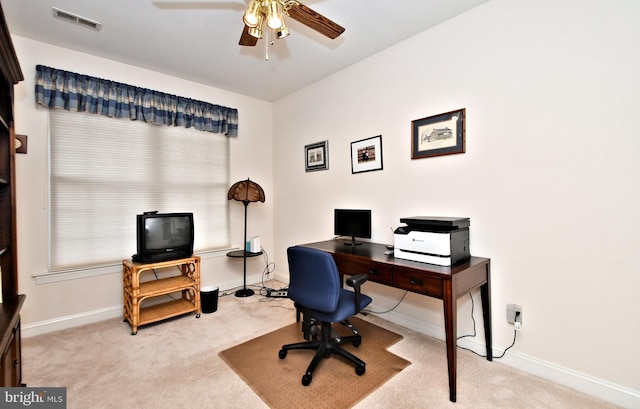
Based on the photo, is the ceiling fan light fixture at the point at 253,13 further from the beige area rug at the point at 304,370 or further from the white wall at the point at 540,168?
the beige area rug at the point at 304,370

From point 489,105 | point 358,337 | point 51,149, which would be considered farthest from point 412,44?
point 51,149

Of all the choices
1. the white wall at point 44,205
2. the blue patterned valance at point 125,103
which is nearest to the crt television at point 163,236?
the white wall at point 44,205

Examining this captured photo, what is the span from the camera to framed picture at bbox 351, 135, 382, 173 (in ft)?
9.40

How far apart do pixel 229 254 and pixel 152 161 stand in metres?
1.40

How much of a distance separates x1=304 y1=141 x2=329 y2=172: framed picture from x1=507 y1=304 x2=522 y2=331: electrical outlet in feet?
7.33

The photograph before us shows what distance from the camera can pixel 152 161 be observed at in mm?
3240

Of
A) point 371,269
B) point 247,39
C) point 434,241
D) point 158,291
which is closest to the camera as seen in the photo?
point 434,241

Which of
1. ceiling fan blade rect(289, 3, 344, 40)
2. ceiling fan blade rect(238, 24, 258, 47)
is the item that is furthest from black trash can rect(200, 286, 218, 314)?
ceiling fan blade rect(289, 3, 344, 40)

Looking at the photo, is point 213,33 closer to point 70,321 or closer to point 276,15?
point 276,15

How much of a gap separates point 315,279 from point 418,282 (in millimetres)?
699

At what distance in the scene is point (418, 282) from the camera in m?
1.91

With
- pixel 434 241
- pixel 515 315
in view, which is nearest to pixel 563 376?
pixel 515 315

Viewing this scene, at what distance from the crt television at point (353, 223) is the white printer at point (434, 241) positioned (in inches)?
25.4

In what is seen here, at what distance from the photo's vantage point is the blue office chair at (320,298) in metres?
1.82
